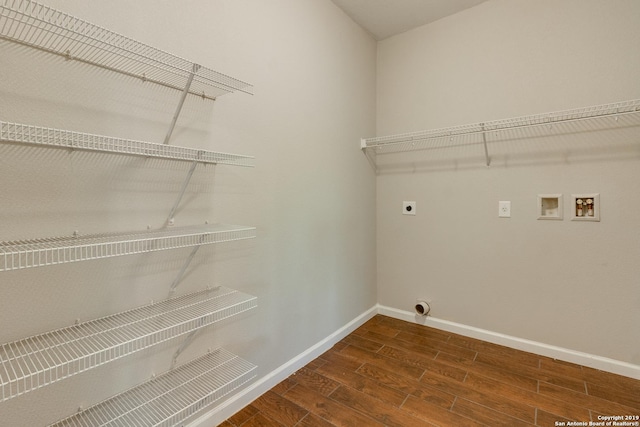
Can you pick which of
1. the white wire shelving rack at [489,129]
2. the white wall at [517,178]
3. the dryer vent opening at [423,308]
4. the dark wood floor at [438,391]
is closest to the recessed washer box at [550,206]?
the white wall at [517,178]

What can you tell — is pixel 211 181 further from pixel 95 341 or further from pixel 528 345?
pixel 528 345

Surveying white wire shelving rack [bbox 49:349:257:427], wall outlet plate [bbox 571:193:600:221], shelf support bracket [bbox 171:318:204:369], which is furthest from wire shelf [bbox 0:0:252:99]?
wall outlet plate [bbox 571:193:600:221]

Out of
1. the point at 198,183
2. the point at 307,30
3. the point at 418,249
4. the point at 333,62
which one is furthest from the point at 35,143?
the point at 418,249

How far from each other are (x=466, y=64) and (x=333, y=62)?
43.0 inches

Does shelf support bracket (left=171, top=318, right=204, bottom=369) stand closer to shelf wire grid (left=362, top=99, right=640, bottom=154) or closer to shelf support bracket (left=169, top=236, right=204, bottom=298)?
shelf support bracket (left=169, top=236, right=204, bottom=298)

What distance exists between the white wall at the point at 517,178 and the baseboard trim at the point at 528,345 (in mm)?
47

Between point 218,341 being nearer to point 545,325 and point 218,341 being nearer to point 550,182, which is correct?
point 545,325

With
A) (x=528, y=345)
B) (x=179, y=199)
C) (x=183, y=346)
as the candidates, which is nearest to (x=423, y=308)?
(x=528, y=345)

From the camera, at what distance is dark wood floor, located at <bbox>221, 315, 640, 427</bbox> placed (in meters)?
1.57

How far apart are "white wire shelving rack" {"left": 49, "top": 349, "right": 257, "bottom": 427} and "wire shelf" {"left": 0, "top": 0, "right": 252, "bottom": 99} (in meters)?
1.29

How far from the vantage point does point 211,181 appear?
4.92ft

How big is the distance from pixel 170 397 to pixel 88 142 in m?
1.07

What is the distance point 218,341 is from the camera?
154 cm

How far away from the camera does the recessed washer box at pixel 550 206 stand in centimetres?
208
